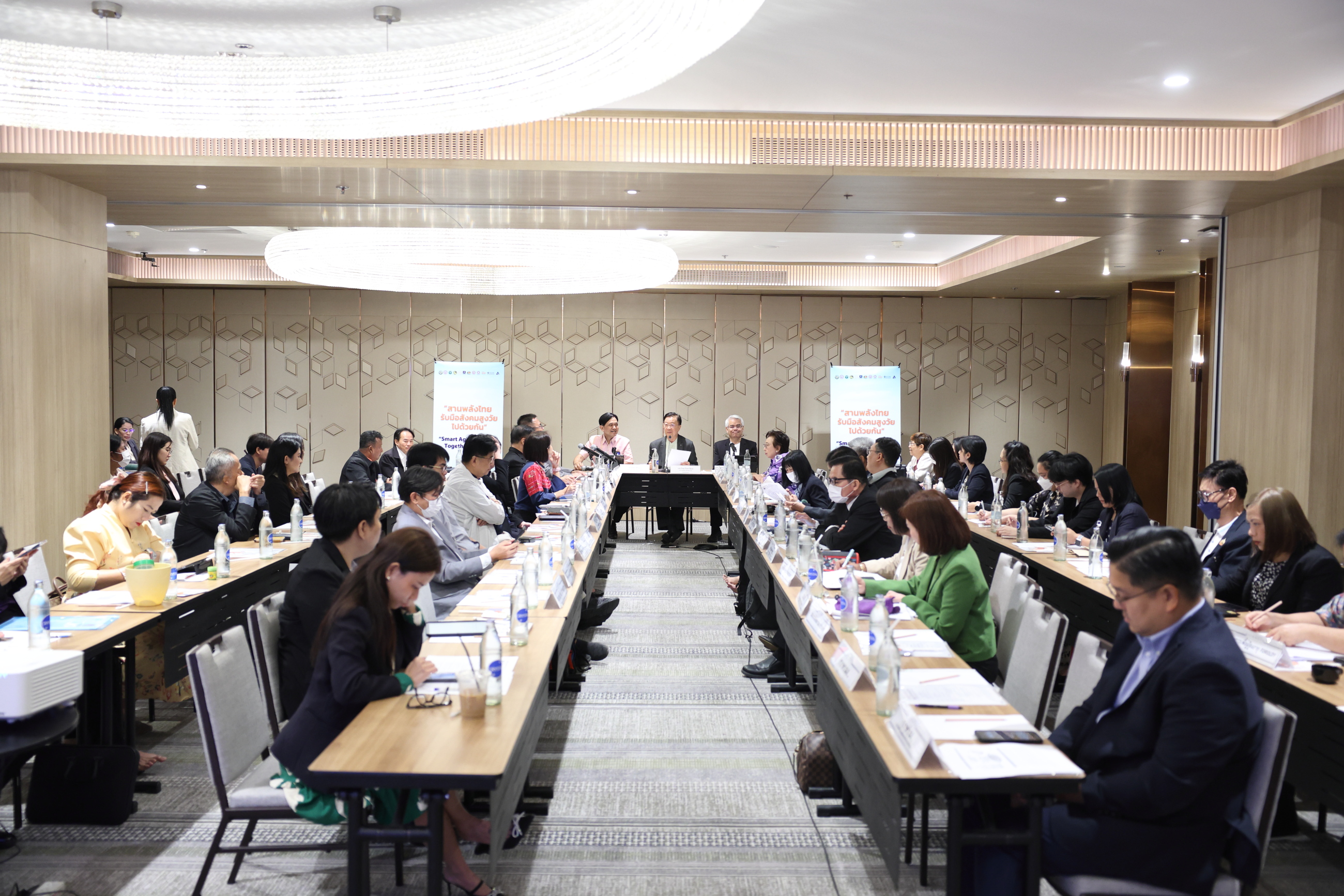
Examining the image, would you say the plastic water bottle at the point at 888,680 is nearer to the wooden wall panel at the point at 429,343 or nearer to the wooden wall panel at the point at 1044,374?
the wooden wall panel at the point at 429,343

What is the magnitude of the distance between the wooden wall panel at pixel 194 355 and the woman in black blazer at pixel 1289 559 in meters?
11.9

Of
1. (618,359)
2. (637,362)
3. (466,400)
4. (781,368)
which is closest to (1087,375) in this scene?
(781,368)

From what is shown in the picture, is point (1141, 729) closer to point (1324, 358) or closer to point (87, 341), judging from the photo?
point (1324, 358)

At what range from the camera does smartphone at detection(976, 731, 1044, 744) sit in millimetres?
2357

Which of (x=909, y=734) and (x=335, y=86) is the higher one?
(x=335, y=86)

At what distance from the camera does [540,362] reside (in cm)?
1253

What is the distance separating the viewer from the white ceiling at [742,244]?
31.9 feet

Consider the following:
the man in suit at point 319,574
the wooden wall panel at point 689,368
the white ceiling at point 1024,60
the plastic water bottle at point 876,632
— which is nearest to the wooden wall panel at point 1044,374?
the wooden wall panel at point 689,368

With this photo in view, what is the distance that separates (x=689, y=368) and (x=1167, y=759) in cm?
1081

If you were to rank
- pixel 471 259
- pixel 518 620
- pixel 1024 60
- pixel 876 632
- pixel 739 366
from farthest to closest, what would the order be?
pixel 739 366 → pixel 471 259 → pixel 1024 60 → pixel 518 620 → pixel 876 632

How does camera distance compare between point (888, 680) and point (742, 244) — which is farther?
point (742, 244)

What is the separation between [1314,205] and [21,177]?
8316 millimetres

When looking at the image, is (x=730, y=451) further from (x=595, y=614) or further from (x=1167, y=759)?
(x=1167, y=759)

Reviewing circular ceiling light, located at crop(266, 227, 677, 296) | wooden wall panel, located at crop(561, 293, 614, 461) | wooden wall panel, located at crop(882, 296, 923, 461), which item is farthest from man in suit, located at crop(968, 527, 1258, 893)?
wooden wall panel, located at crop(882, 296, 923, 461)
